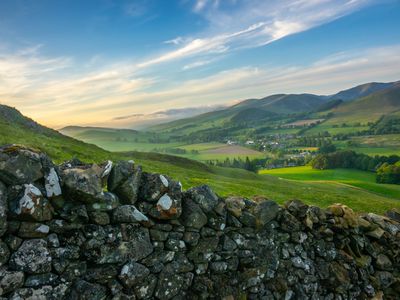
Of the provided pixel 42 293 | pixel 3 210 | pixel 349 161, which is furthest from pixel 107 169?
pixel 349 161

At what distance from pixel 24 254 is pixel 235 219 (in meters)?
3.83

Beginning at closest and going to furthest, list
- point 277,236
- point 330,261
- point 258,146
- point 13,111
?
point 277,236 → point 330,261 → point 13,111 → point 258,146

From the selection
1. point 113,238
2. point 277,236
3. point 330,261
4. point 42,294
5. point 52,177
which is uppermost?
point 52,177

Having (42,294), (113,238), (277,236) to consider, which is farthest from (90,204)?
(277,236)

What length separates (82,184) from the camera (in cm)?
488

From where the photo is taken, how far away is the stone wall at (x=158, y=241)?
450 centimetres

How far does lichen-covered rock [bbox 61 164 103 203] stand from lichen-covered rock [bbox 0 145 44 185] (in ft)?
1.26

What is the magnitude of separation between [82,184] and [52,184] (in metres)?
0.42

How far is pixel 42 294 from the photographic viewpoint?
4555 mm

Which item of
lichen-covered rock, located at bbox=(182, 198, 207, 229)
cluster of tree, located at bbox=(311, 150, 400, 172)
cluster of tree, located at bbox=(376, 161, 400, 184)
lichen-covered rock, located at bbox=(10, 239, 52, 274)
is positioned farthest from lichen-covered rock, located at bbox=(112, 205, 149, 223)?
cluster of tree, located at bbox=(311, 150, 400, 172)

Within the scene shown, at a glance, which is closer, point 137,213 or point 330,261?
point 137,213

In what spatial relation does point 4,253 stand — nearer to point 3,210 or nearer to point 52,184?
point 3,210

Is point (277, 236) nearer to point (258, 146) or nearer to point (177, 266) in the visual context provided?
point (177, 266)

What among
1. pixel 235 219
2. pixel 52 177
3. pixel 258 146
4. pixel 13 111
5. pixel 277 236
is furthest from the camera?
pixel 258 146
